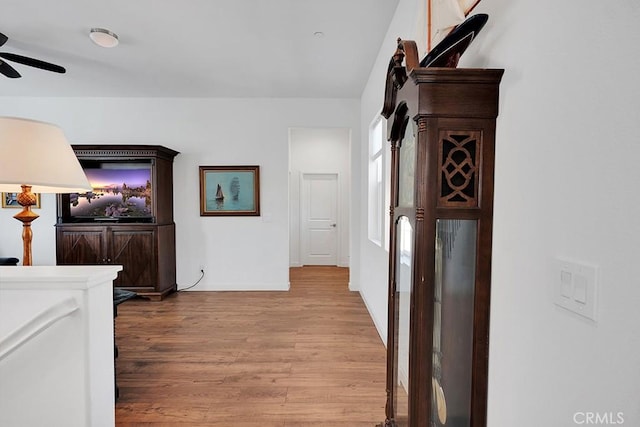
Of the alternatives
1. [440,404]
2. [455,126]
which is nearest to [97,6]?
[455,126]

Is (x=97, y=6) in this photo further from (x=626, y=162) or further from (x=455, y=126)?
(x=626, y=162)

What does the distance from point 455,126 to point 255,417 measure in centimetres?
191

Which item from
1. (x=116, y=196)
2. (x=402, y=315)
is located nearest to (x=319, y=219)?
(x=116, y=196)

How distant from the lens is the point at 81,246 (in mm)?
3812

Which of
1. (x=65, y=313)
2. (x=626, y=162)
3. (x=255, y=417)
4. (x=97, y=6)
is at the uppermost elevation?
(x=97, y=6)

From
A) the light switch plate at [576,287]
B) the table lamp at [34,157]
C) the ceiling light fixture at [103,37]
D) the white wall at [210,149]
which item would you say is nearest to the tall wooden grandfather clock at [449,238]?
the light switch plate at [576,287]

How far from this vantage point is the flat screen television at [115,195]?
407 cm

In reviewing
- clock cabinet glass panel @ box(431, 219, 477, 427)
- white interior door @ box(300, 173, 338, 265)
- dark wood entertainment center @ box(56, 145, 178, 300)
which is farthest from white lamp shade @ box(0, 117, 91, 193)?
white interior door @ box(300, 173, 338, 265)

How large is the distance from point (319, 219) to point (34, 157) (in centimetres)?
539

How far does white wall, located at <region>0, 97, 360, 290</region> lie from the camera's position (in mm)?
4316

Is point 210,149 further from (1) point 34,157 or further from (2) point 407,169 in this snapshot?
(2) point 407,169

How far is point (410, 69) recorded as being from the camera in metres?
1.02

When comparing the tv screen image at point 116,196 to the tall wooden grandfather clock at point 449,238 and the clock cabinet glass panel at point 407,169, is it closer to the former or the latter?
the clock cabinet glass panel at point 407,169
